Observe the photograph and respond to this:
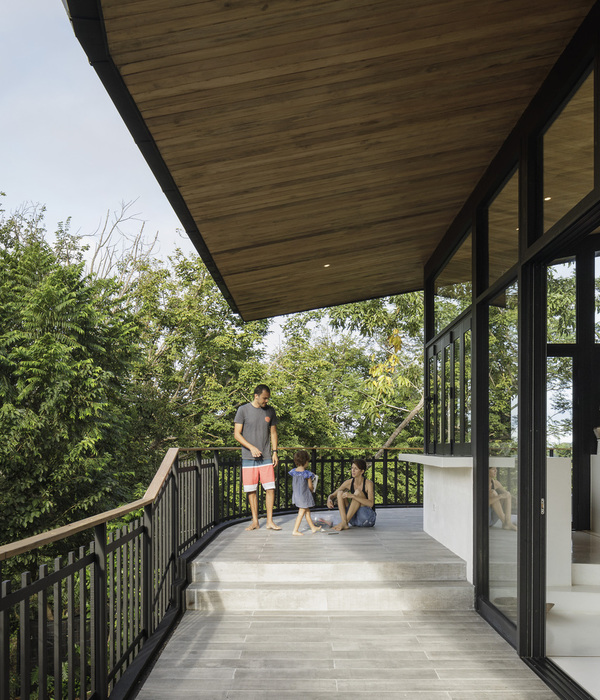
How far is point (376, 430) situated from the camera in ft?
70.6

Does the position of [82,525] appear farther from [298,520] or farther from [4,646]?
[298,520]

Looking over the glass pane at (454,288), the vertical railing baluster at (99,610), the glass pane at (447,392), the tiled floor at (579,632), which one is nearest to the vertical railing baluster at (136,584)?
the vertical railing baluster at (99,610)

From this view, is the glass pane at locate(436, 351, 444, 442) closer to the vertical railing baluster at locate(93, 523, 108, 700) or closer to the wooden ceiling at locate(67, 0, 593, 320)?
the wooden ceiling at locate(67, 0, 593, 320)

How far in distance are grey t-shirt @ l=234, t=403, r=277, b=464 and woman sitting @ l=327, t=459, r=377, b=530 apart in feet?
3.78

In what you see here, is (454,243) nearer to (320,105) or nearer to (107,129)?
(320,105)

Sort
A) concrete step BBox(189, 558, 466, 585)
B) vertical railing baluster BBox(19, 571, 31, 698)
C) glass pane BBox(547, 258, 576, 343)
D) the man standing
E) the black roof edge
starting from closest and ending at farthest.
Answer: vertical railing baluster BBox(19, 571, 31, 698) < the black roof edge < glass pane BBox(547, 258, 576, 343) < concrete step BBox(189, 558, 466, 585) < the man standing

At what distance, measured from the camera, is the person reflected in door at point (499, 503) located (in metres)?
4.44

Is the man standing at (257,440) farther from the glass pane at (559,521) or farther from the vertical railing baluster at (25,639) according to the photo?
the vertical railing baluster at (25,639)

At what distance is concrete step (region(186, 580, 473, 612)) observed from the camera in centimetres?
530

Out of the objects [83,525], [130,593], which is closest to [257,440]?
[130,593]

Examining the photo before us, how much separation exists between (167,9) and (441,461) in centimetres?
434

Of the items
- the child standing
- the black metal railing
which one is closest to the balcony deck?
the black metal railing

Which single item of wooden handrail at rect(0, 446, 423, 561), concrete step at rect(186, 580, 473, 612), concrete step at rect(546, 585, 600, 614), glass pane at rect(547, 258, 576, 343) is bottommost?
concrete step at rect(186, 580, 473, 612)

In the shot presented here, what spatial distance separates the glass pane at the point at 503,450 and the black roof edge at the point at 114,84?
234cm
